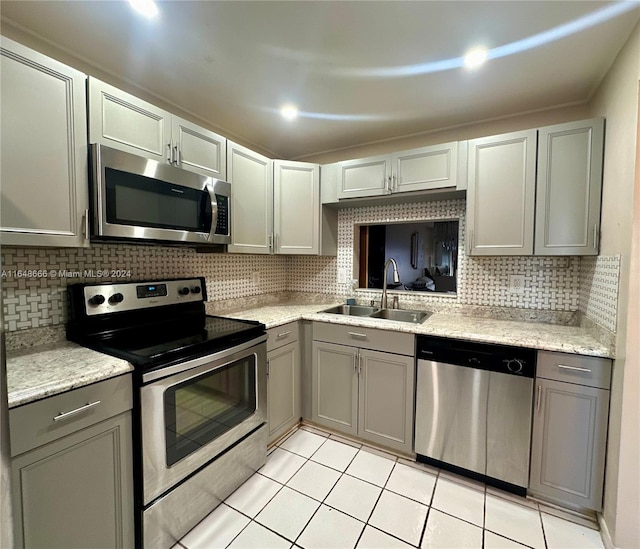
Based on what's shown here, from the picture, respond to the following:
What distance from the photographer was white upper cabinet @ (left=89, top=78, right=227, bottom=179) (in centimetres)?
151

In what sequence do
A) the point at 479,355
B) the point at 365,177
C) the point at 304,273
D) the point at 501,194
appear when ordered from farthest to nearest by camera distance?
1. the point at 304,273
2. the point at 365,177
3. the point at 501,194
4. the point at 479,355

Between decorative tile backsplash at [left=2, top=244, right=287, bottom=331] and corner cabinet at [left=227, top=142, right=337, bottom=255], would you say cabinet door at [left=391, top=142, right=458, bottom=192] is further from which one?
decorative tile backsplash at [left=2, top=244, right=287, bottom=331]

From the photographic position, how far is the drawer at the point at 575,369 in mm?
1560

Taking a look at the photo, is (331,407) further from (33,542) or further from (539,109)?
(539,109)

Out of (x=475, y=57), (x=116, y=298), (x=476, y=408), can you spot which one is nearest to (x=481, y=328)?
(x=476, y=408)

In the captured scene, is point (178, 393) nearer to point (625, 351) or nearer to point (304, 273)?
point (304, 273)

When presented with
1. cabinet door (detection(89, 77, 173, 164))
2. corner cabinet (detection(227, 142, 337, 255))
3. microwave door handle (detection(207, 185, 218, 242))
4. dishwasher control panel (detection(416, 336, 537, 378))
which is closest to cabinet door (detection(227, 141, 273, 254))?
corner cabinet (detection(227, 142, 337, 255))

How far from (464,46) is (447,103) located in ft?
1.85

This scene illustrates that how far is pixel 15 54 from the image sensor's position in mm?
1256

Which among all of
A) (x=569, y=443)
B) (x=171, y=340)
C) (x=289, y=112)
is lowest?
(x=569, y=443)

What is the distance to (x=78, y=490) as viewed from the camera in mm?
1193

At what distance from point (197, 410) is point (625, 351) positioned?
200 centimetres

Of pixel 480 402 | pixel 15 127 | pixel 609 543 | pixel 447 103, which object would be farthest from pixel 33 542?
pixel 447 103

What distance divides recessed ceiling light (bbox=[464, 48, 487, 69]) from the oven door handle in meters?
1.92
